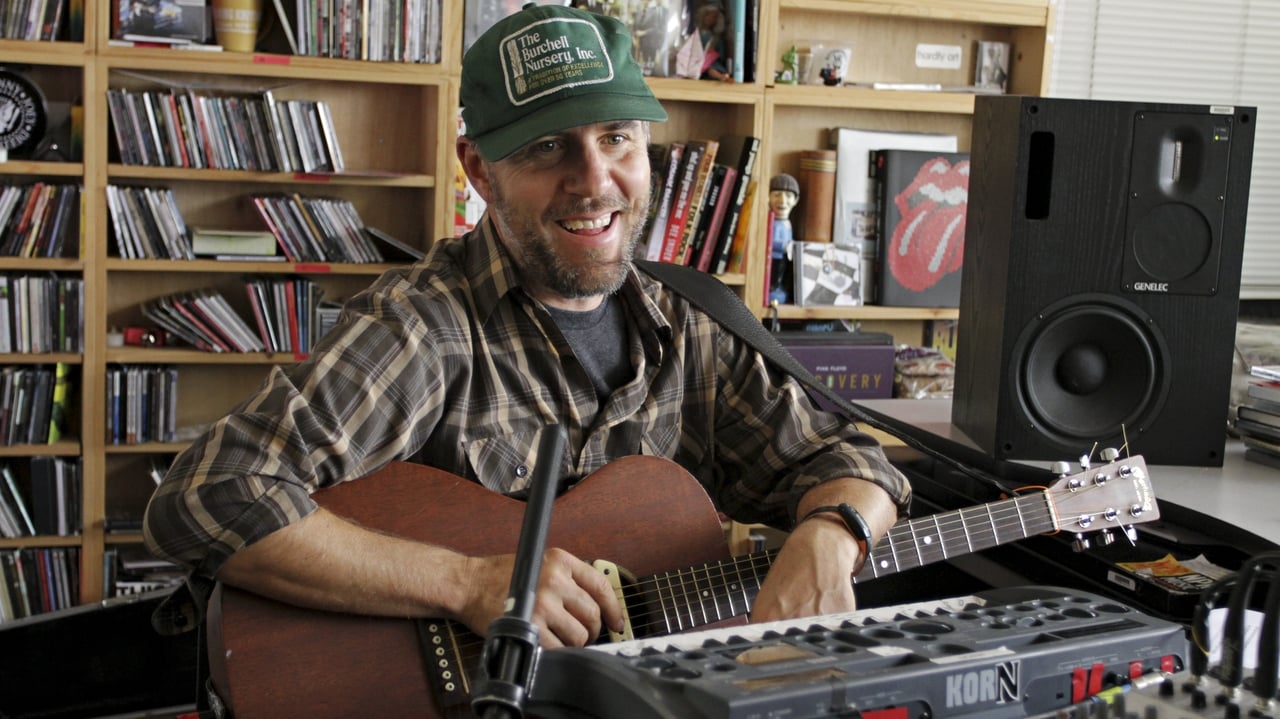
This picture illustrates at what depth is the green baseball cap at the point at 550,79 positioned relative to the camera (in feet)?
4.95

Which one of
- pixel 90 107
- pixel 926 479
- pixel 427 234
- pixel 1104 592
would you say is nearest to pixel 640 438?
pixel 926 479

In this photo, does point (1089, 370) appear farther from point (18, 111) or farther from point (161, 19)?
point (18, 111)

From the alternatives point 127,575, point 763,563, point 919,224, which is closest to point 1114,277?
point 763,563

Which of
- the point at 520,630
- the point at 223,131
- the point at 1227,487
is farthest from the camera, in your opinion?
the point at 223,131

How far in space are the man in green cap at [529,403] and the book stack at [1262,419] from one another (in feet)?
1.90

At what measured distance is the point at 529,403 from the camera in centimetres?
158

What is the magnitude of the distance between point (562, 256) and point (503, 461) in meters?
0.28

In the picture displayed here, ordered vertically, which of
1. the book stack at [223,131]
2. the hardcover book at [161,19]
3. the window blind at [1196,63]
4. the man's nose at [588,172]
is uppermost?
the window blind at [1196,63]

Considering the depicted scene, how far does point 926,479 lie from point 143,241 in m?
1.95

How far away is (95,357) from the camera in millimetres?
2830

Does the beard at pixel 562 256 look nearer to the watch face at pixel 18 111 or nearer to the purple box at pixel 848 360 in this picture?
the purple box at pixel 848 360

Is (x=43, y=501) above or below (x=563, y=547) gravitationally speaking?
below

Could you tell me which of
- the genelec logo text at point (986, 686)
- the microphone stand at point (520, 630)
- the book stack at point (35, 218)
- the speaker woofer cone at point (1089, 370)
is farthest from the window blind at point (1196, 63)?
the microphone stand at point (520, 630)

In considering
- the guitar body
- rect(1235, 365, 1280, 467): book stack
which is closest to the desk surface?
rect(1235, 365, 1280, 467): book stack
